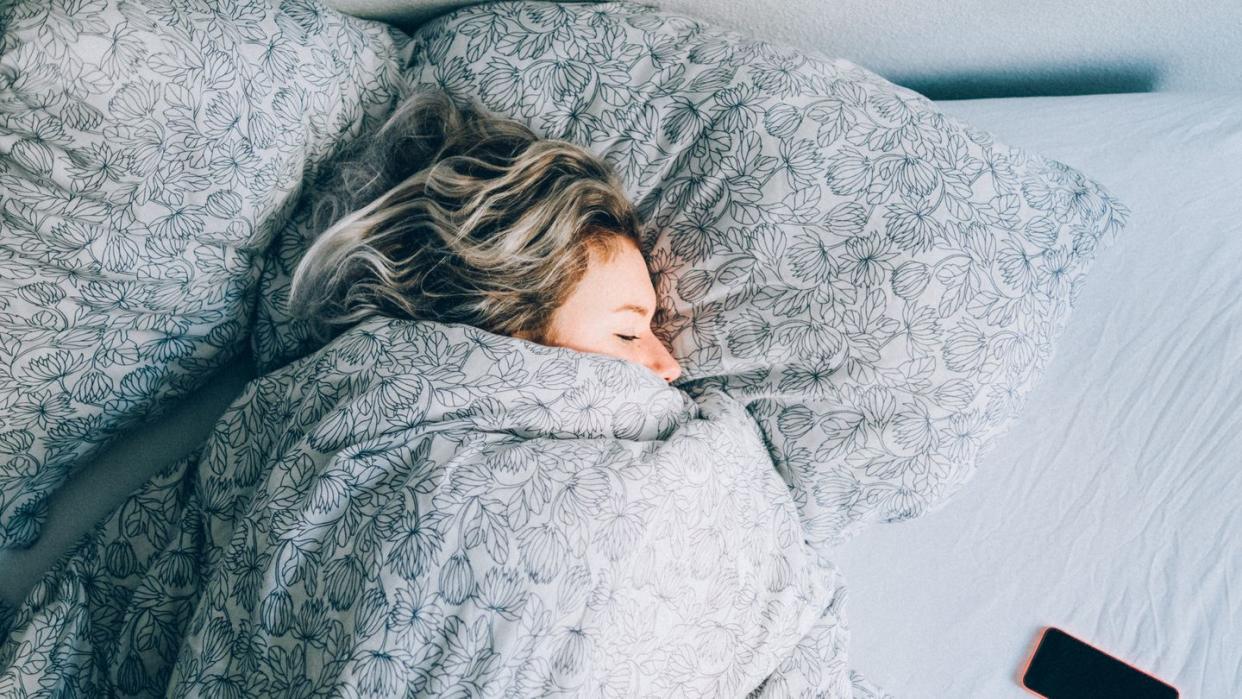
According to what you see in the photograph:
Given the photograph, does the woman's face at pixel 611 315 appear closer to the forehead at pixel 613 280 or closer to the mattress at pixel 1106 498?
the forehead at pixel 613 280

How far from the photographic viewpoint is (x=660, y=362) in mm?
898

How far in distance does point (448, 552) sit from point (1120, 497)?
0.84 meters

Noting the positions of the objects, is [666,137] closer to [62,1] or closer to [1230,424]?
[62,1]

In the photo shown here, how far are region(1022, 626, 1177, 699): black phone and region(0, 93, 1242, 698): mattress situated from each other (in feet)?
0.06

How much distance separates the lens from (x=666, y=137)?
957mm

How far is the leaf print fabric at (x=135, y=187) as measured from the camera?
777 mm

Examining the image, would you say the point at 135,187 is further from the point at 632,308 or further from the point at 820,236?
the point at 820,236

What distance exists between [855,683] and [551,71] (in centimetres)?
84

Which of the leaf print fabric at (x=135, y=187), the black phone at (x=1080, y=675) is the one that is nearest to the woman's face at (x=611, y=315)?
the leaf print fabric at (x=135, y=187)

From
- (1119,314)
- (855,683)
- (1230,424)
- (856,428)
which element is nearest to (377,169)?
(856,428)

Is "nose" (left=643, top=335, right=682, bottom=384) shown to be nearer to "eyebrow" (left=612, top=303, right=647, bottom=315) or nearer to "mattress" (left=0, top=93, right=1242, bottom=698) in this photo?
"eyebrow" (left=612, top=303, right=647, bottom=315)

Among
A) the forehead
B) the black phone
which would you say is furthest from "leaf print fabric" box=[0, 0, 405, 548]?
the black phone

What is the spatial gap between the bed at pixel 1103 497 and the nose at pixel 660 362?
0.35 m

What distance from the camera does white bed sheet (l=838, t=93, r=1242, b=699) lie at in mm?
920
